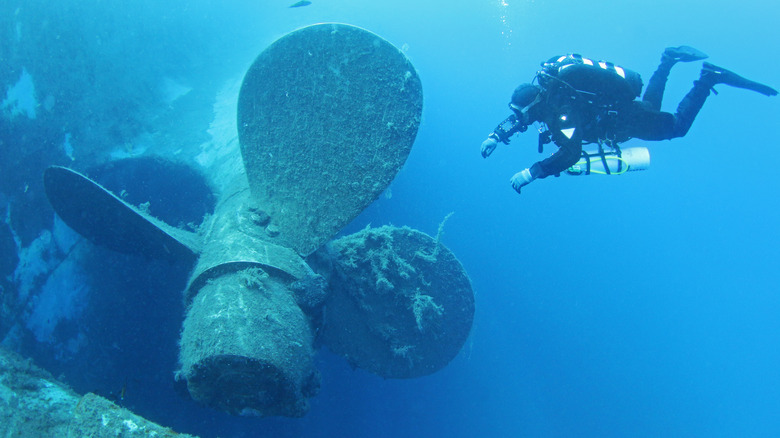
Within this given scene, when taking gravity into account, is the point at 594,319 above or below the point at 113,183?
above

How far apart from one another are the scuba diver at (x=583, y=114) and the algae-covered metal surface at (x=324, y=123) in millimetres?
1966

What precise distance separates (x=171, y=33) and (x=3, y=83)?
6148 millimetres

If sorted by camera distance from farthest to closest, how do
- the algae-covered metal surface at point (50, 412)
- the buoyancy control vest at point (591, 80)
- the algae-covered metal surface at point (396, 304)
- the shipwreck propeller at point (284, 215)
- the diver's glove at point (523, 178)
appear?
the diver's glove at point (523, 178) → the algae-covered metal surface at point (396, 304) → the buoyancy control vest at point (591, 80) → the shipwreck propeller at point (284, 215) → the algae-covered metal surface at point (50, 412)

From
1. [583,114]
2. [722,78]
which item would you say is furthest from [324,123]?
[722,78]

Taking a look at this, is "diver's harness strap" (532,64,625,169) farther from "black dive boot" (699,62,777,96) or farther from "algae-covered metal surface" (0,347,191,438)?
"algae-covered metal surface" (0,347,191,438)

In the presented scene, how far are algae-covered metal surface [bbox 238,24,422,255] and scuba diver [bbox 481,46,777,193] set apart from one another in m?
1.97

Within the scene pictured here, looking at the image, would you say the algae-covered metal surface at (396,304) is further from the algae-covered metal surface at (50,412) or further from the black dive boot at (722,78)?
the black dive boot at (722,78)

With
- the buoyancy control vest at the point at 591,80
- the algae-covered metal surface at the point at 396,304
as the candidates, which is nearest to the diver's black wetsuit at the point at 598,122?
the buoyancy control vest at the point at 591,80

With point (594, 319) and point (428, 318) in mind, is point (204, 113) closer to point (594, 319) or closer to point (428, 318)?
point (428, 318)

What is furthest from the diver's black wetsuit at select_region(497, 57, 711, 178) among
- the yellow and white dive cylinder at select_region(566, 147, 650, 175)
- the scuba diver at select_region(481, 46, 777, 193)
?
the yellow and white dive cylinder at select_region(566, 147, 650, 175)

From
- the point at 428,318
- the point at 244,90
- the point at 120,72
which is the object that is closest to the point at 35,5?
the point at 120,72

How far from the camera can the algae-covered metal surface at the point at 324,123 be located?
390cm

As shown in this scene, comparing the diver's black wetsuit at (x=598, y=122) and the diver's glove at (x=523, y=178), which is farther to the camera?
the diver's glove at (x=523, y=178)

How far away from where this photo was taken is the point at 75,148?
24.3ft
